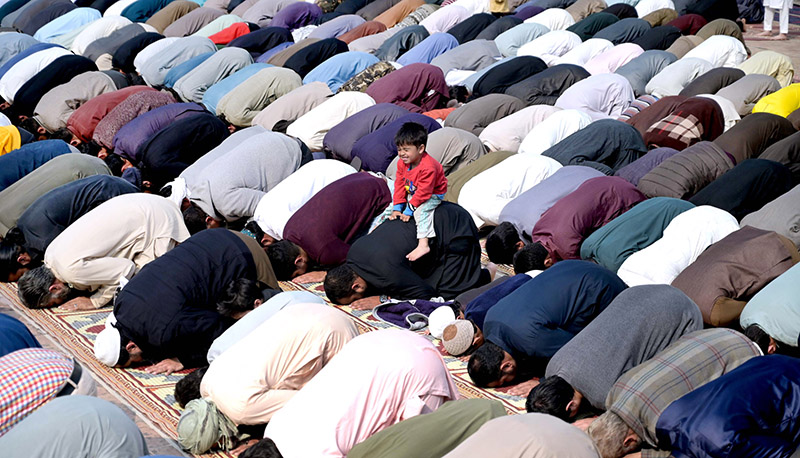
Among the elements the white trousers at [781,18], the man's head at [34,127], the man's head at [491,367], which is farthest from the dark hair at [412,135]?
the white trousers at [781,18]

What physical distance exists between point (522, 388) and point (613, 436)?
685 mm

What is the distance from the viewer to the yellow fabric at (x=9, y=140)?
717cm

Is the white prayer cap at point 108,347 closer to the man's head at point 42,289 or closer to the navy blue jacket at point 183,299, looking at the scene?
the navy blue jacket at point 183,299

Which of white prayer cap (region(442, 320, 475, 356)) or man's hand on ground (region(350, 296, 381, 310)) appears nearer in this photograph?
white prayer cap (region(442, 320, 475, 356))

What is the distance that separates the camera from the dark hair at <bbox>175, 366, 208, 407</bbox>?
4.06 metres

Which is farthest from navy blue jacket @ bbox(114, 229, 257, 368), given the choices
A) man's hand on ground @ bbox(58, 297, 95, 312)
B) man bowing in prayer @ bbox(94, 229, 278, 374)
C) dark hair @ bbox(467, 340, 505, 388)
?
dark hair @ bbox(467, 340, 505, 388)

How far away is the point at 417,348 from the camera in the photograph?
3627mm

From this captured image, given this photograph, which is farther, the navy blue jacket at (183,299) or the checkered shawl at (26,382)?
the navy blue jacket at (183,299)

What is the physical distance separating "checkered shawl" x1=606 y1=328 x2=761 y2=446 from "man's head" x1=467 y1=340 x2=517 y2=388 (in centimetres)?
59

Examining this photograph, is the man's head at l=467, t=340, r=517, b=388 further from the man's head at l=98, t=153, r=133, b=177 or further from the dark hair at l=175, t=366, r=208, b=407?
the man's head at l=98, t=153, r=133, b=177

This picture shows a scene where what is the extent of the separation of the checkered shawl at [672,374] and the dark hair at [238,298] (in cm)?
179

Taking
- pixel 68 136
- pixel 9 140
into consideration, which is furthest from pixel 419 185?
pixel 68 136

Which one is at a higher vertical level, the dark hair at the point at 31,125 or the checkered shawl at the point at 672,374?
the checkered shawl at the point at 672,374

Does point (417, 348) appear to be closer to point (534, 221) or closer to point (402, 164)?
point (402, 164)
